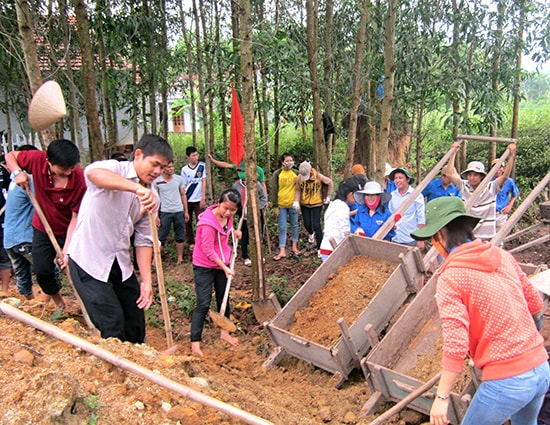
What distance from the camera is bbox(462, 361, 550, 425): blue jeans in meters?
2.27

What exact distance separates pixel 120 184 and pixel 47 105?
1620 mm

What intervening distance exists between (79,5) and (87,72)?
2.58 feet

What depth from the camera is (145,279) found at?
10.7 feet

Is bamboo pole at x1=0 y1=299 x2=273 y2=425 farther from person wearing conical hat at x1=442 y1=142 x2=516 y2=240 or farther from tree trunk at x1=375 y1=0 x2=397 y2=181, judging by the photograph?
tree trunk at x1=375 y1=0 x2=397 y2=181

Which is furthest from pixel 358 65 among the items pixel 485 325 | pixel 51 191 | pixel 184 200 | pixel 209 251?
pixel 485 325

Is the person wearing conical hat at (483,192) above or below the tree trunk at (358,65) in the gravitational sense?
below

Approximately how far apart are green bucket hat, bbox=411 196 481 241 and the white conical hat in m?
2.98

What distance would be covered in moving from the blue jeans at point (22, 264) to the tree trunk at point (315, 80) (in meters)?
5.02

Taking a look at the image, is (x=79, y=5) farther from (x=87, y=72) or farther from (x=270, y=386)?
(x=270, y=386)

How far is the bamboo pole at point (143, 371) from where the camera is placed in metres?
2.11

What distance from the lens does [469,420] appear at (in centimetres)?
247

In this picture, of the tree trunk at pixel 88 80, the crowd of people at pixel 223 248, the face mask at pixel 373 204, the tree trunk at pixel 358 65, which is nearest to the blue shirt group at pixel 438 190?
the crowd of people at pixel 223 248

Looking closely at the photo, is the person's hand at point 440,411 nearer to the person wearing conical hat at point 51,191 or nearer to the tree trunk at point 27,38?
the person wearing conical hat at point 51,191

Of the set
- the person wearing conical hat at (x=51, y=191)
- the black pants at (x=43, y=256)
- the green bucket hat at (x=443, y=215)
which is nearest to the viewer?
the green bucket hat at (x=443, y=215)
